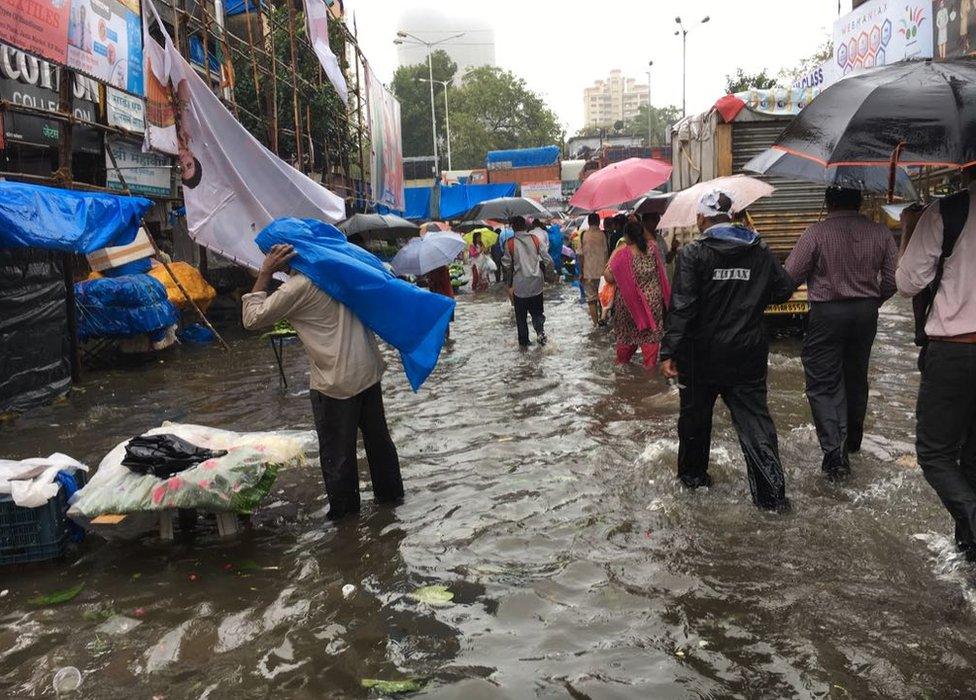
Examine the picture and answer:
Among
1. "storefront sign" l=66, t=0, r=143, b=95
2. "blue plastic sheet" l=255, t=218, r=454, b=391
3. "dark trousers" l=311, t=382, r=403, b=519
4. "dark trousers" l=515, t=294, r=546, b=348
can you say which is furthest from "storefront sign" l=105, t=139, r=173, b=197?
"dark trousers" l=311, t=382, r=403, b=519

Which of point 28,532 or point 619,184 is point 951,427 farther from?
point 619,184

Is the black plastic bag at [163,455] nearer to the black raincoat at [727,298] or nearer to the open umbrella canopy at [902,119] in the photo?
the black raincoat at [727,298]

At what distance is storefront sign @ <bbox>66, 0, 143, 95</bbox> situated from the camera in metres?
9.22

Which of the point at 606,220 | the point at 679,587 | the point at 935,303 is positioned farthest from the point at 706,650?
the point at 606,220

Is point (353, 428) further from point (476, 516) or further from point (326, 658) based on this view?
point (326, 658)

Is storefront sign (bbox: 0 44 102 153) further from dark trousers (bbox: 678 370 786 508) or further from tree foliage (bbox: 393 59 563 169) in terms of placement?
tree foliage (bbox: 393 59 563 169)

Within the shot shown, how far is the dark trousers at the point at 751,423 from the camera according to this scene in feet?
14.9

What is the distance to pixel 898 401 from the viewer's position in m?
7.21

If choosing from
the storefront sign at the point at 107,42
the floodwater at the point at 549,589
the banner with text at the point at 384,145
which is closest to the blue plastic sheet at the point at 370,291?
the floodwater at the point at 549,589

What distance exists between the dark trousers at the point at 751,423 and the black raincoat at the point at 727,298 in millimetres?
92

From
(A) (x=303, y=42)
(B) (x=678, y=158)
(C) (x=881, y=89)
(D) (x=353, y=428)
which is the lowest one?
(D) (x=353, y=428)

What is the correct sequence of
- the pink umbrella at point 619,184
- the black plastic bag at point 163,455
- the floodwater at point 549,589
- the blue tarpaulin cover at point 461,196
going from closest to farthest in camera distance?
1. the floodwater at point 549,589
2. the black plastic bag at point 163,455
3. the pink umbrella at point 619,184
4. the blue tarpaulin cover at point 461,196

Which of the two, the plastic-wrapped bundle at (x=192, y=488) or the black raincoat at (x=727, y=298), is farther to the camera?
the black raincoat at (x=727, y=298)

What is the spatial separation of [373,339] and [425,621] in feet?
5.92
